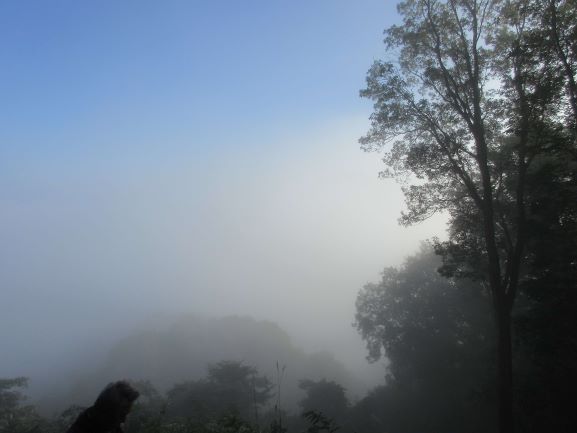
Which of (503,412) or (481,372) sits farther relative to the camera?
(481,372)

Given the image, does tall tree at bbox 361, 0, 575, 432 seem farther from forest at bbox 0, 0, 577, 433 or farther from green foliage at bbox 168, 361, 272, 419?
green foliage at bbox 168, 361, 272, 419

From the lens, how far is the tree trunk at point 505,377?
10023 millimetres

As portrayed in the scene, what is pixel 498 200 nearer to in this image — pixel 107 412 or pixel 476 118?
pixel 476 118

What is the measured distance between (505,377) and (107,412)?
1132 cm

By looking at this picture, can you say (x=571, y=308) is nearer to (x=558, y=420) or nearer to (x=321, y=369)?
(x=558, y=420)

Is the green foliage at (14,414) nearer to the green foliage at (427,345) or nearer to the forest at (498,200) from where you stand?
the forest at (498,200)

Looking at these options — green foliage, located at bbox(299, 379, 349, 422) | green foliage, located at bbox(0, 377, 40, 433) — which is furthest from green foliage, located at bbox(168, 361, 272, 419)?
green foliage, located at bbox(0, 377, 40, 433)

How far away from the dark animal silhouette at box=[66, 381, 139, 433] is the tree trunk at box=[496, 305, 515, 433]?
11.0 metres

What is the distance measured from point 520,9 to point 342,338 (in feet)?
663

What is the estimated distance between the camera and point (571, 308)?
15180 mm

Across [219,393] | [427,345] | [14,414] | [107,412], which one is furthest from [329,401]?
[107,412]

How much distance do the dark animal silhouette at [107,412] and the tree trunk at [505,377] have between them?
11.0m

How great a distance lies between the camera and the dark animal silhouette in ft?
8.07

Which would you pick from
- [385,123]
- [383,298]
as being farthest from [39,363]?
[385,123]
